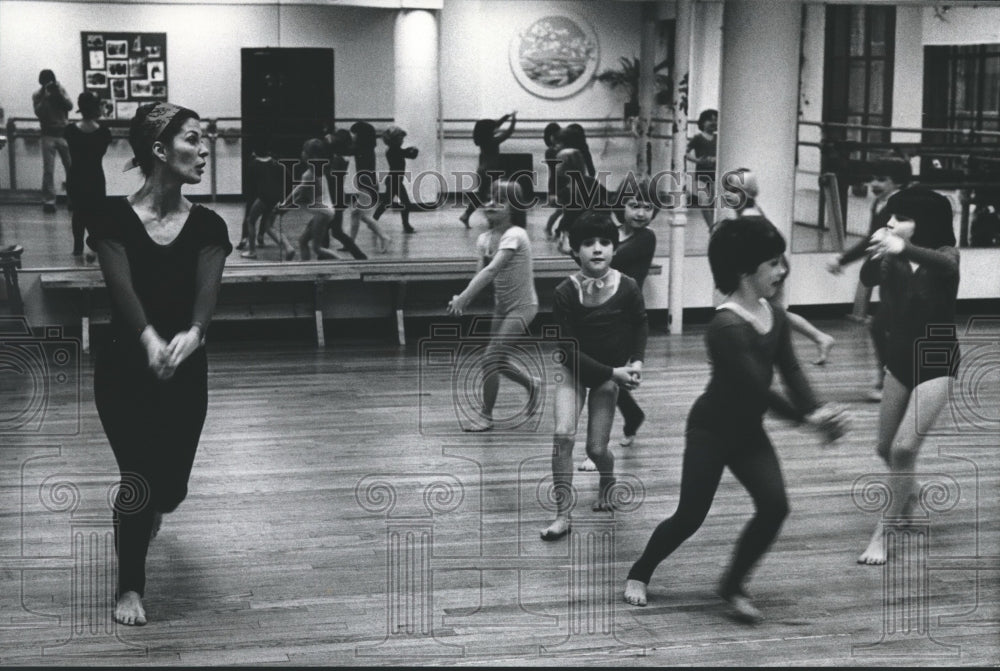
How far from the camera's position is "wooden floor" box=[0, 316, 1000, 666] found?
16.8ft

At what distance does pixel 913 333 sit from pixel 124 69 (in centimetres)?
1169

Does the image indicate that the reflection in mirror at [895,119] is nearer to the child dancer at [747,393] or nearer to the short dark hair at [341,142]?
the short dark hair at [341,142]

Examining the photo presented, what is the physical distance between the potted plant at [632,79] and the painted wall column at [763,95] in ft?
12.7

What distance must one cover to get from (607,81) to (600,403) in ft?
37.9

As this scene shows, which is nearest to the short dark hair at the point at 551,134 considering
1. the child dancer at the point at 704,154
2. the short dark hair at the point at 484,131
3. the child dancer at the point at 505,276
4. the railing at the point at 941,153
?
the short dark hair at the point at 484,131

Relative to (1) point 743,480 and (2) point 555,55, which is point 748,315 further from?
(2) point 555,55

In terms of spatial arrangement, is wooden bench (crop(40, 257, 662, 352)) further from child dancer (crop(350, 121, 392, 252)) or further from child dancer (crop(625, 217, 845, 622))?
child dancer (crop(625, 217, 845, 622))

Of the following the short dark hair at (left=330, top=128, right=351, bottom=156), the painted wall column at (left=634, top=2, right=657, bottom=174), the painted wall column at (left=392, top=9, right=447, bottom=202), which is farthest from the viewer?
the painted wall column at (left=392, top=9, right=447, bottom=202)

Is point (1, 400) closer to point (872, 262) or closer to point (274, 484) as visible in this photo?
Answer: point (274, 484)

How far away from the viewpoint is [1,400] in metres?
9.91

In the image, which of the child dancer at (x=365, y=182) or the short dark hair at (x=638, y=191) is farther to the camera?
the short dark hair at (x=638, y=191)

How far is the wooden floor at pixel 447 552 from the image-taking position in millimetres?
5117

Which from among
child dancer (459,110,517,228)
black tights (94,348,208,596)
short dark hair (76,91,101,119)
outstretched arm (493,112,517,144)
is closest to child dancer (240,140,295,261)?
short dark hair (76,91,101,119)

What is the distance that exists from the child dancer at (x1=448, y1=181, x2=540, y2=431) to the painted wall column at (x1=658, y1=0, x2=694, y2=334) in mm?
4037
